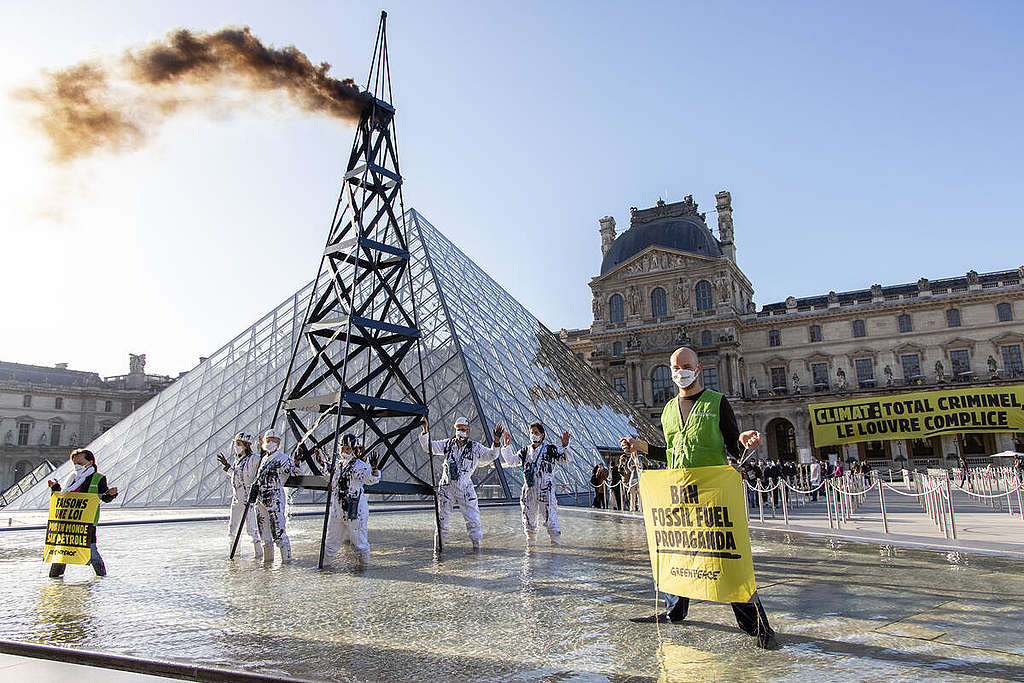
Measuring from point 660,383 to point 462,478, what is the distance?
4413 centimetres

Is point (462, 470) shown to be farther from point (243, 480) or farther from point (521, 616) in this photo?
point (521, 616)

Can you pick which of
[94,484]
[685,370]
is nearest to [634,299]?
[94,484]

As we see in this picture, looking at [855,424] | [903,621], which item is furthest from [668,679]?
[855,424]

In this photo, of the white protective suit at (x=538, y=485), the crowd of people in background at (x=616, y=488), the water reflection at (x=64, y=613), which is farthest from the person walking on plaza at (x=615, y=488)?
the water reflection at (x=64, y=613)

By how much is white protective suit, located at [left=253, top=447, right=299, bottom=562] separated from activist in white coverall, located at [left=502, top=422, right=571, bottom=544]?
2616mm

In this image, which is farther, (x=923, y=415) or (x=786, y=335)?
(x=786, y=335)

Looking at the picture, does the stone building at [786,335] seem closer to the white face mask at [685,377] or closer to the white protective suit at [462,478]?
the white protective suit at [462,478]

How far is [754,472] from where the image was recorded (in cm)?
1720

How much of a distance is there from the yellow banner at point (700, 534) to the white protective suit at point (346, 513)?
401 centimetres

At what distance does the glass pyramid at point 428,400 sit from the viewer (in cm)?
1809

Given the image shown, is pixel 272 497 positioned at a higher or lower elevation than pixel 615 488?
higher

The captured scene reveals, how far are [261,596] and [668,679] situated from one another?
11.1ft

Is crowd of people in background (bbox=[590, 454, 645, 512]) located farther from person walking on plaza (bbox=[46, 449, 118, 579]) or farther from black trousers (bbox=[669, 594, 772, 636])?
black trousers (bbox=[669, 594, 772, 636])

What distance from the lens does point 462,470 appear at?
7.86m
